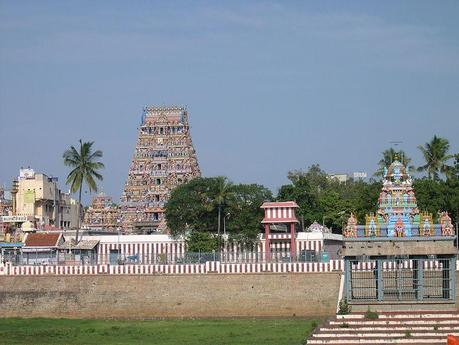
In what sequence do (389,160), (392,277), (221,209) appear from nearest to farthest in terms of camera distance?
(392,277) → (221,209) → (389,160)

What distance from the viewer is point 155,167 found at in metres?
103

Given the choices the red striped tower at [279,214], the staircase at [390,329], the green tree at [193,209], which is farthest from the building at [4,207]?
the staircase at [390,329]

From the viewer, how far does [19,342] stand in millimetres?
50812

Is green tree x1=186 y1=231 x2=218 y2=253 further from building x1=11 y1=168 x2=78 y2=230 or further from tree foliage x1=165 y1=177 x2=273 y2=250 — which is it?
building x1=11 y1=168 x2=78 y2=230

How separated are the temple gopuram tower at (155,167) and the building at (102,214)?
519 cm

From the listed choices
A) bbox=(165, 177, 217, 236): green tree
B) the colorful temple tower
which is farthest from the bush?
bbox=(165, 177, 217, 236): green tree

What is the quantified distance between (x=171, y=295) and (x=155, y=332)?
1083 centimetres

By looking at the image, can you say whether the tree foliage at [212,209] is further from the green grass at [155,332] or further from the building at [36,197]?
the green grass at [155,332]

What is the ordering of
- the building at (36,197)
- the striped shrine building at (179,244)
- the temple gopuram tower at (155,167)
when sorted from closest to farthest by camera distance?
the striped shrine building at (179,244) < the temple gopuram tower at (155,167) < the building at (36,197)

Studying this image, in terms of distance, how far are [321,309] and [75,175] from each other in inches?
1053

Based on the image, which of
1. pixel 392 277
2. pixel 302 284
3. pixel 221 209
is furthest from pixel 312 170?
pixel 392 277

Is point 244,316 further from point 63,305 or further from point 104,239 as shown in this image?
point 104,239

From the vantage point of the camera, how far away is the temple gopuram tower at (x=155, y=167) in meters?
102

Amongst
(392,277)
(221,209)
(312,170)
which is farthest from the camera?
(312,170)
